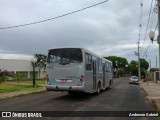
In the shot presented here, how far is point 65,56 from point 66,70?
2.96 feet

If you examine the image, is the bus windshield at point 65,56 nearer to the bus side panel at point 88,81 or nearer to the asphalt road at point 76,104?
the bus side panel at point 88,81

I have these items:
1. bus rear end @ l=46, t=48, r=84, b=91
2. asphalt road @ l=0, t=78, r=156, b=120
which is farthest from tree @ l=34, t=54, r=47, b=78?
bus rear end @ l=46, t=48, r=84, b=91

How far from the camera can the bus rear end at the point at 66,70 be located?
19.7 m

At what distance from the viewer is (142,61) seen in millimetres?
144375

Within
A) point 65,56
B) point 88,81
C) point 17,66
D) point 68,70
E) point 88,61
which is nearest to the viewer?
point 68,70

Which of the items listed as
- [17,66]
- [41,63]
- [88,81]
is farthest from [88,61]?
[41,63]

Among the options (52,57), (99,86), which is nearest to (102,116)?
(52,57)

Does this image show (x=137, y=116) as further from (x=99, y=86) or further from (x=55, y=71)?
(x=99, y=86)

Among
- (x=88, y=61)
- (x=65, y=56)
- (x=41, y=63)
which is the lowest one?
(x=88, y=61)

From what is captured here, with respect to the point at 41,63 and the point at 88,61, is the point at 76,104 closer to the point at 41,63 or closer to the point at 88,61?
the point at 88,61

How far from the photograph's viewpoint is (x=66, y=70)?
19.9m

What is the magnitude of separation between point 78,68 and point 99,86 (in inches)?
257

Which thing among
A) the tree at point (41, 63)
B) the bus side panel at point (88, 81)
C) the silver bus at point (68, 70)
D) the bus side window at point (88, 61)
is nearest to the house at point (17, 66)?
the tree at point (41, 63)

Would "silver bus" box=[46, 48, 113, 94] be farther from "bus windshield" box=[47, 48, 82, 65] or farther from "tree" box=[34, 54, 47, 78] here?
"tree" box=[34, 54, 47, 78]
